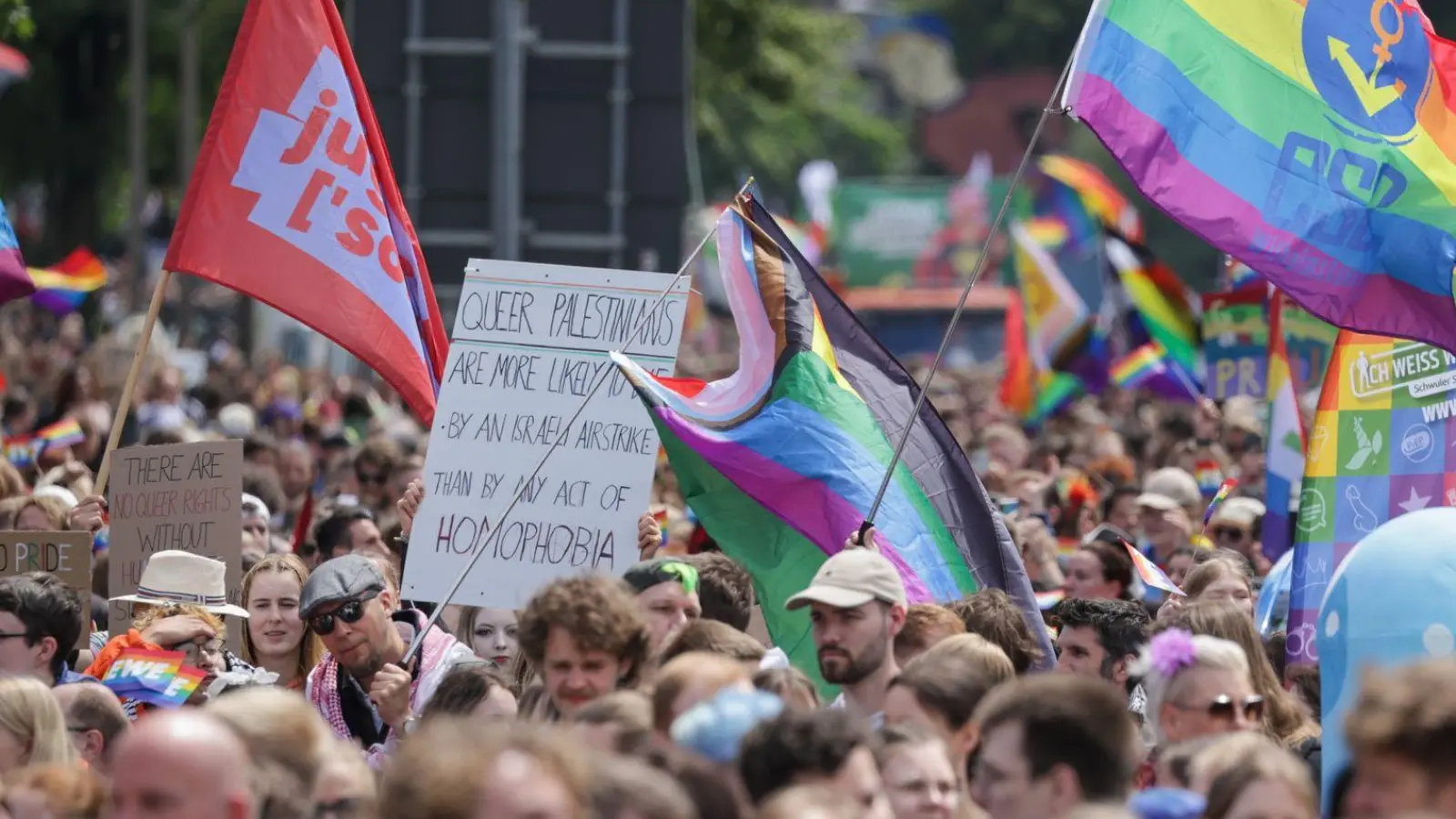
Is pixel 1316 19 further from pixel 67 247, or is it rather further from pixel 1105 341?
pixel 67 247

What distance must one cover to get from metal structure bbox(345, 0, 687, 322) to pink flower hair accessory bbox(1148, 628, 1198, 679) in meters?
8.49

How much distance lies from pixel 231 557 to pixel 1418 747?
6.01 metres

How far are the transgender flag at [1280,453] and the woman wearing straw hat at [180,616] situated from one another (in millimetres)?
5053

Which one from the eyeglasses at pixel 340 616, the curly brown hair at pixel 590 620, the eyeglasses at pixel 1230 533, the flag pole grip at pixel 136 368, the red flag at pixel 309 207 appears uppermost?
the red flag at pixel 309 207

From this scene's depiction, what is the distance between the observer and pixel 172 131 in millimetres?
37719

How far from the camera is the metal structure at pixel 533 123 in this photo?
45.5 feet

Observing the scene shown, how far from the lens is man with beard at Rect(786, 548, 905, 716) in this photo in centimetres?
618

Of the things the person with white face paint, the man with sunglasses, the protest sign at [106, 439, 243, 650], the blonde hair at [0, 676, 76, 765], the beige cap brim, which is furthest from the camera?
the protest sign at [106, 439, 243, 650]

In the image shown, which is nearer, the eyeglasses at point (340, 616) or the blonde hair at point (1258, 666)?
the blonde hair at point (1258, 666)

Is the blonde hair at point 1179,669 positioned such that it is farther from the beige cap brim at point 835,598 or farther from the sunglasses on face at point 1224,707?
the beige cap brim at point 835,598

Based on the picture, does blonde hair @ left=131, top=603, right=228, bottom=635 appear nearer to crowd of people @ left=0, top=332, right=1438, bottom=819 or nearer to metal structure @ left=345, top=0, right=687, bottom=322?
crowd of people @ left=0, top=332, right=1438, bottom=819

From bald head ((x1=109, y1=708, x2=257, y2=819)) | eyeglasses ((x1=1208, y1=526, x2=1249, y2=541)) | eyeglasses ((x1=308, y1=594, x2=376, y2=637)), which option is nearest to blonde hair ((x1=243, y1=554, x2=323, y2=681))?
eyeglasses ((x1=308, y1=594, x2=376, y2=637))

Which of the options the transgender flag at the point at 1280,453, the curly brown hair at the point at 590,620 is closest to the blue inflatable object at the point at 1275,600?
the transgender flag at the point at 1280,453

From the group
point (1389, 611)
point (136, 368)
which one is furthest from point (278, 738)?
point (136, 368)
